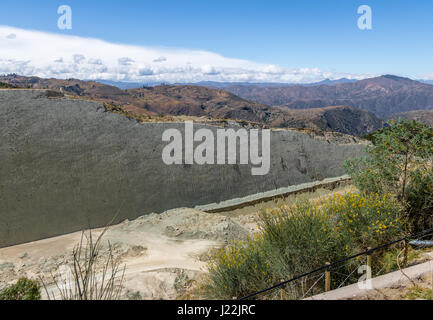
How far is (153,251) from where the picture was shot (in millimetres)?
9414

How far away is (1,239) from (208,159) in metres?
7.81

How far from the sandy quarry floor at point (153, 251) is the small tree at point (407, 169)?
6.60ft

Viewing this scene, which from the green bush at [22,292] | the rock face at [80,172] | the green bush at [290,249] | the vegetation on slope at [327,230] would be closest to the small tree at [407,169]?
the vegetation on slope at [327,230]

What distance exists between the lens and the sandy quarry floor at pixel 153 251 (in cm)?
709

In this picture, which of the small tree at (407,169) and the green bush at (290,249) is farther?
the small tree at (407,169)

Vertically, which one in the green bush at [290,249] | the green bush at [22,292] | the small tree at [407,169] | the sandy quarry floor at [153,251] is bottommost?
the sandy quarry floor at [153,251]

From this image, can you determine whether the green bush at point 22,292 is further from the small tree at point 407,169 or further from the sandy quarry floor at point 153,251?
the small tree at point 407,169

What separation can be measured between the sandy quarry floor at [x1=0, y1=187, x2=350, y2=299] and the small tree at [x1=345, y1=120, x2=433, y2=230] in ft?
6.60

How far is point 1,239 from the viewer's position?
9.87m

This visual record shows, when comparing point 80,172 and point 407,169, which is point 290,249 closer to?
point 407,169

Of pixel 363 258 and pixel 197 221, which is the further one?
pixel 197 221

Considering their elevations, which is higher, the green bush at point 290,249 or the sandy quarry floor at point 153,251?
the green bush at point 290,249

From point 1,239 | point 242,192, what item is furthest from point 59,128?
point 242,192

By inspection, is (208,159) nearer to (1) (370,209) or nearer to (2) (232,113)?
(1) (370,209)
